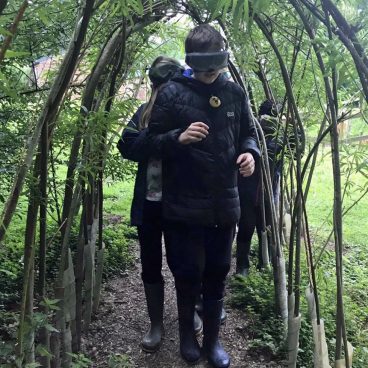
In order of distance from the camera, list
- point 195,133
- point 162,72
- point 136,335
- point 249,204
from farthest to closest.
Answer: point 249,204
point 136,335
point 162,72
point 195,133

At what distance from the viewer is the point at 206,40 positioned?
193 cm

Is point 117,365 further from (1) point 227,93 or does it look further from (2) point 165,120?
(1) point 227,93

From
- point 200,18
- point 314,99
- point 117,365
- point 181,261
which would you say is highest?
point 200,18

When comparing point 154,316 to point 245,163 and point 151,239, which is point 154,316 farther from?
point 245,163

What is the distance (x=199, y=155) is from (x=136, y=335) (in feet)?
3.43

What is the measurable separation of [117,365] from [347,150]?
124 centimetres

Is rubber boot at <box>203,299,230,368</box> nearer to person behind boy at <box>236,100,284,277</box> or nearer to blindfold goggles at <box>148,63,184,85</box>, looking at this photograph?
blindfold goggles at <box>148,63,184,85</box>

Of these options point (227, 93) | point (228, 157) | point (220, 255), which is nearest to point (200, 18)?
point (227, 93)

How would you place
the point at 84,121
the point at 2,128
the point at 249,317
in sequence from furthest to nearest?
1. the point at 249,317
2. the point at 2,128
3. the point at 84,121

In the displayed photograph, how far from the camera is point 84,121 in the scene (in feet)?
5.52

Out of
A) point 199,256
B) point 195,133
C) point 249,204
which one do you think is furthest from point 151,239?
point 249,204

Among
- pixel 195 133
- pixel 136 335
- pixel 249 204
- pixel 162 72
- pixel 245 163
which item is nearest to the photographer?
pixel 195 133

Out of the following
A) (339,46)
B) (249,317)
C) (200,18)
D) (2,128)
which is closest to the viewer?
(339,46)

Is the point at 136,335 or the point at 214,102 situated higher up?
the point at 214,102
